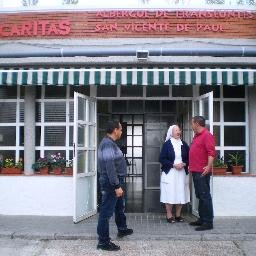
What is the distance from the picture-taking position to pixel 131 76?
908 centimetres

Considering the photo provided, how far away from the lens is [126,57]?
9625mm

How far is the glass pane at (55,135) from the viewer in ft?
34.3

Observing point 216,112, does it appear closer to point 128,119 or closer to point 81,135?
point 128,119


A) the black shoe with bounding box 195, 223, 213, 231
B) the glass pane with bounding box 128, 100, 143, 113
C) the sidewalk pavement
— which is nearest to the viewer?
the sidewalk pavement

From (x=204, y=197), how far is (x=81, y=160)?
272 cm

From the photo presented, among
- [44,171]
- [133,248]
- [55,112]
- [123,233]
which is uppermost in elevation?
[55,112]

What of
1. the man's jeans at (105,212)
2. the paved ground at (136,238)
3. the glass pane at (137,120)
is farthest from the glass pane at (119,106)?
the man's jeans at (105,212)

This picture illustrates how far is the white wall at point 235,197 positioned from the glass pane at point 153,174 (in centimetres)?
201

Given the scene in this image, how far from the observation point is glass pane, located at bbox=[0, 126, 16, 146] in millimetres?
10547

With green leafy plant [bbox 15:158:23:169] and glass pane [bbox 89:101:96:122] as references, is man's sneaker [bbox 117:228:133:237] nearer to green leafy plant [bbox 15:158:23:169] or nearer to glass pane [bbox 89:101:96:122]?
glass pane [bbox 89:101:96:122]

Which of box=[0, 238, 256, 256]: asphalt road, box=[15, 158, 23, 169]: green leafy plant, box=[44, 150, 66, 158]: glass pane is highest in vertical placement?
box=[44, 150, 66, 158]: glass pane

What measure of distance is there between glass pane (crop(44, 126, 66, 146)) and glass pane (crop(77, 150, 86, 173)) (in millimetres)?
1213

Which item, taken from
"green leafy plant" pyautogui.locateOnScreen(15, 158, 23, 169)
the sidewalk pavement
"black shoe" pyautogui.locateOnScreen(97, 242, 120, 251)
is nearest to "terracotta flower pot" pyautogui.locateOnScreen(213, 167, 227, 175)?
the sidewalk pavement

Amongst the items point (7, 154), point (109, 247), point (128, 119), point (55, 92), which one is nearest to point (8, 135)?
point (7, 154)
